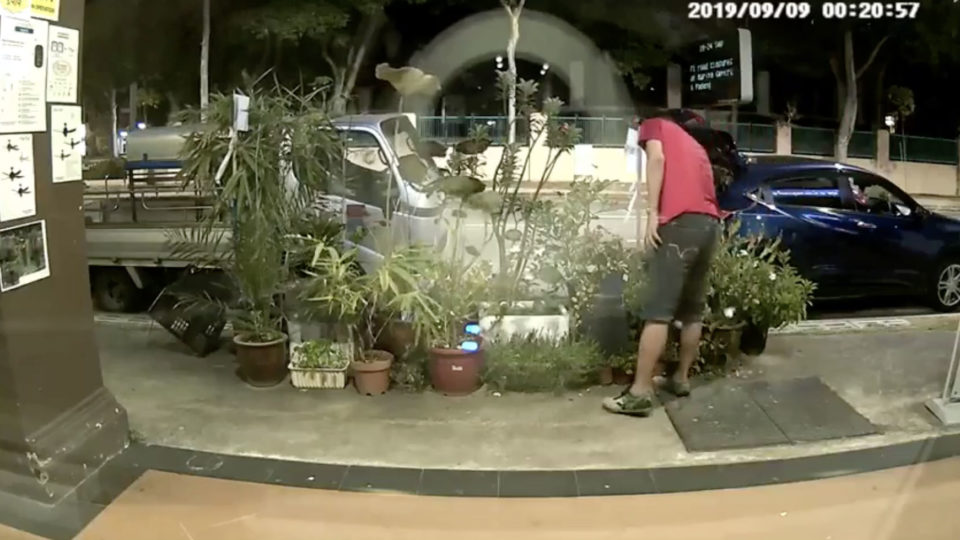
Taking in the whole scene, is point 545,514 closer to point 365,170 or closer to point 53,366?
point 53,366

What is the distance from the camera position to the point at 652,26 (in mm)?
6965

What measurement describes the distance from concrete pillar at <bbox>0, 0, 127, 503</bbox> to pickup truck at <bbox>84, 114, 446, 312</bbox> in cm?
175

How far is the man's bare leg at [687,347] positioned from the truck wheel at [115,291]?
4438 millimetres

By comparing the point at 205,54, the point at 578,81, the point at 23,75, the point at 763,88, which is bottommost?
the point at 23,75

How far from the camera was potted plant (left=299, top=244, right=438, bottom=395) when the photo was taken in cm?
451

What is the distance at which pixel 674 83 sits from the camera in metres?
6.75

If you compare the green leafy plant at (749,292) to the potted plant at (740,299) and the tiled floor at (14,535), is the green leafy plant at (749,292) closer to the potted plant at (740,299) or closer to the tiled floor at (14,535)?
the potted plant at (740,299)

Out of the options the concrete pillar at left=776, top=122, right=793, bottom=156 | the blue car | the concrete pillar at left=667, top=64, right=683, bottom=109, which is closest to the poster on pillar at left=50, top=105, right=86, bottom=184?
the concrete pillar at left=667, top=64, right=683, bottom=109

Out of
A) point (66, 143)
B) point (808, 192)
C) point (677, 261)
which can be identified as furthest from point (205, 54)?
point (808, 192)

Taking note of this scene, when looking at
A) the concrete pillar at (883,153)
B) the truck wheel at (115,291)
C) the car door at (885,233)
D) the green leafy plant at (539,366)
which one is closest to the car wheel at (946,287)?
the car door at (885,233)

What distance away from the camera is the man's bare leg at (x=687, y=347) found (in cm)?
434

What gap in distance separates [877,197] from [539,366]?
12.8 ft

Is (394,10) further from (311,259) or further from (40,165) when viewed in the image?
(40,165)

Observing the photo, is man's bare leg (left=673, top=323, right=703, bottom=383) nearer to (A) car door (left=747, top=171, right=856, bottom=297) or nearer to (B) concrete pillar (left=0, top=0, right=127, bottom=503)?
(A) car door (left=747, top=171, right=856, bottom=297)
